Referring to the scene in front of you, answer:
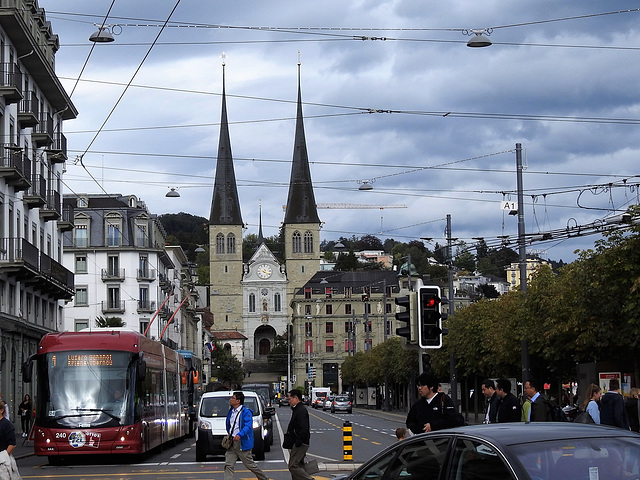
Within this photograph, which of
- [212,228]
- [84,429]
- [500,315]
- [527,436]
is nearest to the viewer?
[527,436]

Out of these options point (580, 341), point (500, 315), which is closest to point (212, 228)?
point (500, 315)

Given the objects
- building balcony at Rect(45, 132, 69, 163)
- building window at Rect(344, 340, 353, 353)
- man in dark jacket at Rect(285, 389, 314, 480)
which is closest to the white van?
man in dark jacket at Rect(285, 389, 314, 480)

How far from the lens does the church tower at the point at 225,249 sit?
584ft

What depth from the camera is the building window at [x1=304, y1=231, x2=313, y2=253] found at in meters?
183

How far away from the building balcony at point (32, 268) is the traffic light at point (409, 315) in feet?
86.2

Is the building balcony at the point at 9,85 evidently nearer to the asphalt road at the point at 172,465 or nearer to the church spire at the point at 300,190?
the asphalt road at the point at 172,465

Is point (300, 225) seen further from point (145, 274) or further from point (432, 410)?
point (432, 410)

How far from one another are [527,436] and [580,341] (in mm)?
32251

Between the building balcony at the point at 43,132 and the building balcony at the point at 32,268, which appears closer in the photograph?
the building balcony at the point at 32,268

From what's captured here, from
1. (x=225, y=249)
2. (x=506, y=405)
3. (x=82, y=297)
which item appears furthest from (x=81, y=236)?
(x=225, y=249)

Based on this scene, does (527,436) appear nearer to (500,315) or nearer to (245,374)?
(500,315)

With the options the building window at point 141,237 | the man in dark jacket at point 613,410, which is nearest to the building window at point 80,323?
the building window at point 141,237

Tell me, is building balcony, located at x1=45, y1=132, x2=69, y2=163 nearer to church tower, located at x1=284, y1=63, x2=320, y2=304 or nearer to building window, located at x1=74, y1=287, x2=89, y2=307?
building window, located at x1=74, y1=287, x2=89, y2=307

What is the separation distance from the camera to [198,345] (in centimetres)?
15012
